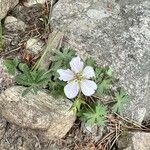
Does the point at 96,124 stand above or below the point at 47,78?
below

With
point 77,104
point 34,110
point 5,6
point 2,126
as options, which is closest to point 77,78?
point 77,104

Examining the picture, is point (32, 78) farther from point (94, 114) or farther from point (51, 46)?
point (94, 114)

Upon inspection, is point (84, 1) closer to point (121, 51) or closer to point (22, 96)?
point (121, 51)

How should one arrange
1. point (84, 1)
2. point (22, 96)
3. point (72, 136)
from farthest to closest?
point (84, 1) < point (72, 136) < point (22, 96)

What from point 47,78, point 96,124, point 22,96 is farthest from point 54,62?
point 96,124

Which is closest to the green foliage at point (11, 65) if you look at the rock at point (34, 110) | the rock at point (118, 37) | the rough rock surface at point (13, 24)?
the rock at point (34, 110)

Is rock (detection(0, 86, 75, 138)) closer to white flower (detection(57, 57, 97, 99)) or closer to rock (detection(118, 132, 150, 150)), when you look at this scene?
white flower (detection(57, 57, 97, 99))

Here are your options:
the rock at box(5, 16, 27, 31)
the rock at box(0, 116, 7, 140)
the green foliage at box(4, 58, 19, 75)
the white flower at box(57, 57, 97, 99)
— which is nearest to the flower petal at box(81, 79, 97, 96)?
the white flower at box(57, 57, 97, 99)
